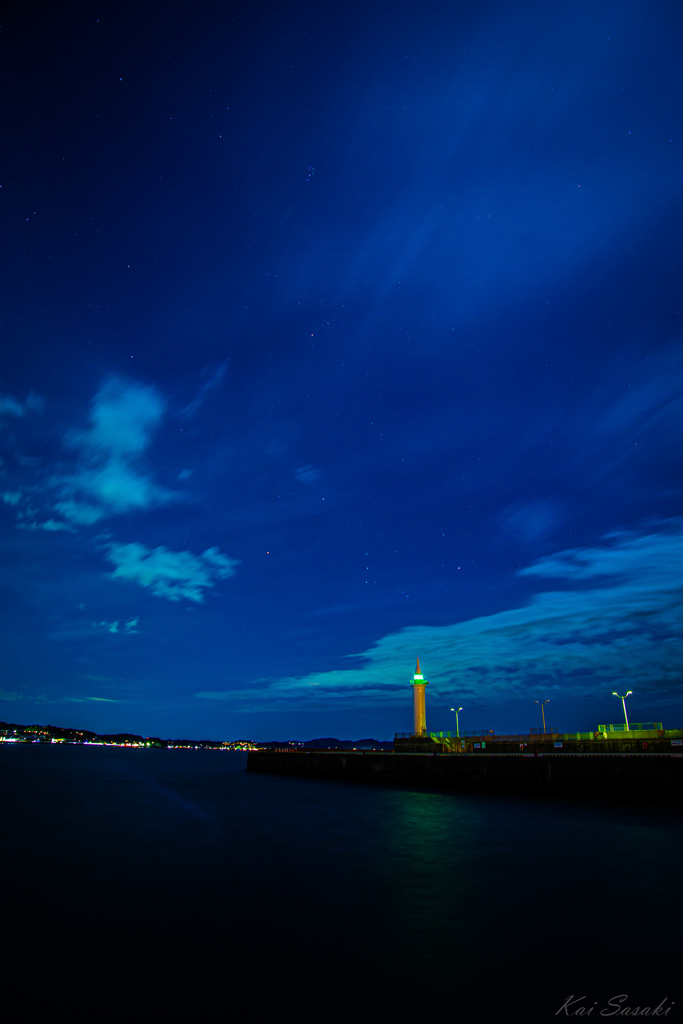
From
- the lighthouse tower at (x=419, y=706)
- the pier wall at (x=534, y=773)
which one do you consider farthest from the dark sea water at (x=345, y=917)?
the lighthouse tower at (x=419, y=706)

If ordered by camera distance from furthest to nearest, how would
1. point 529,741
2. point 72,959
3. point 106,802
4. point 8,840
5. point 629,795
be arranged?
point 529,741 < point 106,802 < point 629,795 < point 8,840 < point 72,959

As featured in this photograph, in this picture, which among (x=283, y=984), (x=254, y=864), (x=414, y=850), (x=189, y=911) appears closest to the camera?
(x=283, y=984)

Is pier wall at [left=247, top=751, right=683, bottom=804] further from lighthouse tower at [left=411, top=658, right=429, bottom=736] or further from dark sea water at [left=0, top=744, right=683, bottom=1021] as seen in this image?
lighthouse tower at [left=411, top=658, right=429, bottom=736]

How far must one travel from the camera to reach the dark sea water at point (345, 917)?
12016mm

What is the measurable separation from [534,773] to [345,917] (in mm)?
36823

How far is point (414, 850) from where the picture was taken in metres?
27.6

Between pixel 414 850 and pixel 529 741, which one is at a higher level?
pixel 529 741

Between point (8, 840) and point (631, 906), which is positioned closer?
point (631, 906)

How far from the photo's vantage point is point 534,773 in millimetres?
Answer: 48906

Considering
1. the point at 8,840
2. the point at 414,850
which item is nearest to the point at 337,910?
the point at 414,850

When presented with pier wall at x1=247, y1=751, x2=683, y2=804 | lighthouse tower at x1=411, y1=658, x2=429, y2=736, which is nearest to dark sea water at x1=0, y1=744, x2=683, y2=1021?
pier wall at x1=247, y1=751, x2=683, y2=804

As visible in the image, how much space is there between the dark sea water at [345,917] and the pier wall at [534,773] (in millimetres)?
5523

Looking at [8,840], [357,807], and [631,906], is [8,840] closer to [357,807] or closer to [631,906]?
[357,807]

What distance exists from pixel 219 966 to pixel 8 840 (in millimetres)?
23641
